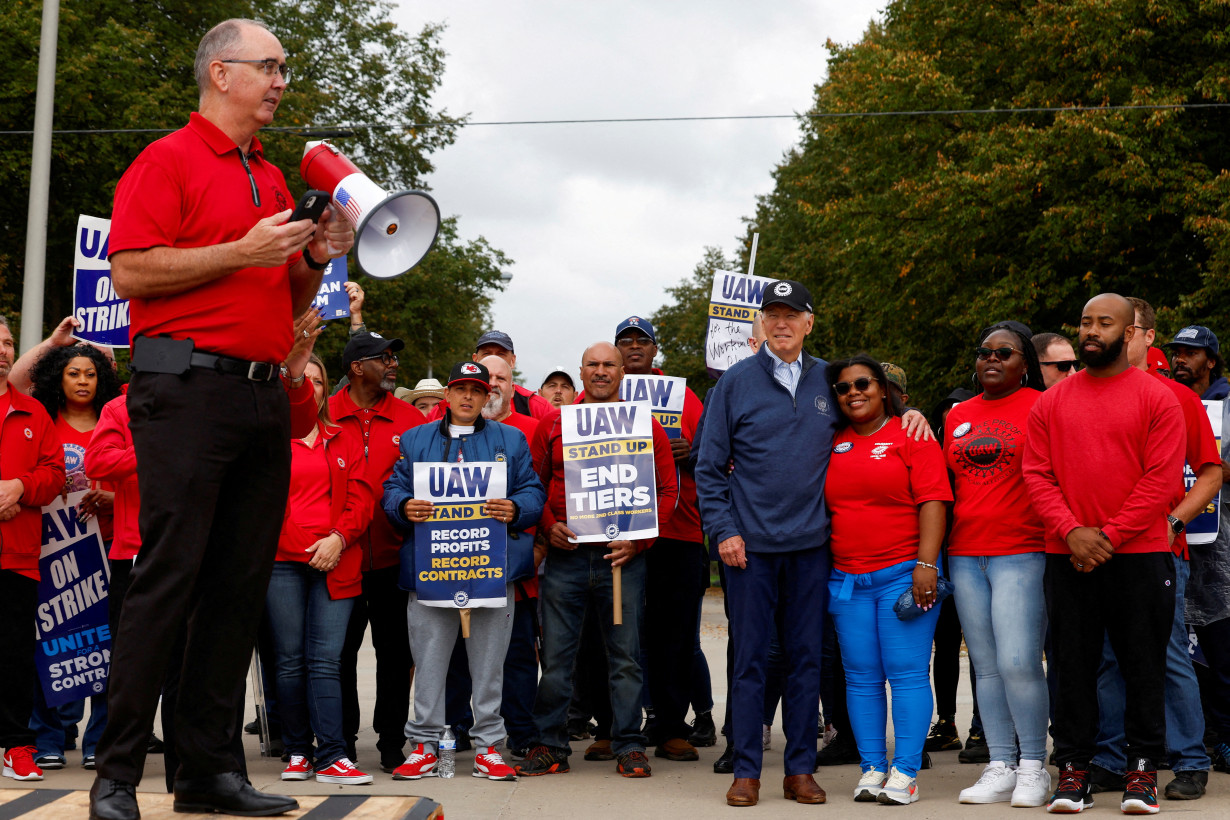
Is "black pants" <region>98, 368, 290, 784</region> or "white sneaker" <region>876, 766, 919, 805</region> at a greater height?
"black pants" <region>98, 368, 290, 784</region>

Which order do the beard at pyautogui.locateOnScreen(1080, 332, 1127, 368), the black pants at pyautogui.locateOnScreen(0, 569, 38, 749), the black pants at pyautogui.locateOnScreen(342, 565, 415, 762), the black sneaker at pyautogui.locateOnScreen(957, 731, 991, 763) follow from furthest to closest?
1. the black sneaker at pyautogui.locateOnScreen(957, 731, 991, 763)
2. the black pants at pyautogui.locateOnScreen(342, 565, 415, 762)
3. the black pants at pyautogui.locateOnScreen(0, 569, 38, 749)
4. the beard at pyautogui.locateOnScreen(1080, 332, 1127, 368)

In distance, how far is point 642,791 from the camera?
260 inches

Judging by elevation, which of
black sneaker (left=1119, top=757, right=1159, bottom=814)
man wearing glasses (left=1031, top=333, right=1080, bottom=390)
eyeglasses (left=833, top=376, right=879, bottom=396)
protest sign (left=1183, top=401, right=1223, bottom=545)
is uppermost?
man wearing glasses (left=1031, top=333, right=1080, bottom=390)

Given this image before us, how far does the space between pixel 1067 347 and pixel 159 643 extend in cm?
600

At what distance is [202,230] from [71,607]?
4559mm

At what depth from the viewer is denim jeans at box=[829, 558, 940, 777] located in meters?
6.25

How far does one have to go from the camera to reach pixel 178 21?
2598 centimetres

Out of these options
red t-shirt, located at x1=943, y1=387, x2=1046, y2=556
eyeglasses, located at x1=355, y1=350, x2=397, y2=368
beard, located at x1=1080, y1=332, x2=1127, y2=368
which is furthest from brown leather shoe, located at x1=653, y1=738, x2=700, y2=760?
beard, located at x1=1080, y1=332, x2=1127, y2=368

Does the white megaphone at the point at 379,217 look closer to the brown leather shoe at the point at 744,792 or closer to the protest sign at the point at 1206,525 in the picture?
the brown leather shoe at the point at 744,792

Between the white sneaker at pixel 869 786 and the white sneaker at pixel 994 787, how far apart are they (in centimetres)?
41

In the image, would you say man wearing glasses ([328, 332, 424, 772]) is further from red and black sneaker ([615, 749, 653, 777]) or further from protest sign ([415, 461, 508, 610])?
red and black sneaker ([615, 749, 653, 777])

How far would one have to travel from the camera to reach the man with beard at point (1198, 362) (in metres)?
7.38

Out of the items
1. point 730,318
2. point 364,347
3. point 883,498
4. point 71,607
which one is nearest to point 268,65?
point 364,347

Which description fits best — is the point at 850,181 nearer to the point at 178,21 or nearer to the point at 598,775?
the point at 178,21
